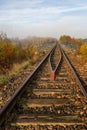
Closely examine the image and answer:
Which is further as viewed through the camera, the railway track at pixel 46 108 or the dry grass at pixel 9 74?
the dry grass at pixel 9 74

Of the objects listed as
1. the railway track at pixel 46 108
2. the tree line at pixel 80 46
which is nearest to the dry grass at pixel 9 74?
the railway track at pixel 46 108

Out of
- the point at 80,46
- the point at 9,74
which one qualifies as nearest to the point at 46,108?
the point at 9,74

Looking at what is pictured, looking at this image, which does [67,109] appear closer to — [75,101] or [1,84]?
[75,101]

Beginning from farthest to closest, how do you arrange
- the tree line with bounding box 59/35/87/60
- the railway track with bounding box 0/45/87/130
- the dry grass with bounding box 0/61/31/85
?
the tree line with bounding box 59/35/87/60
the dry grass with bounding box 0/61/31/85
the railway track with bounding box 0/45/87/130

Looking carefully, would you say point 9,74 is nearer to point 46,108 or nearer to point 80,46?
point 46,108

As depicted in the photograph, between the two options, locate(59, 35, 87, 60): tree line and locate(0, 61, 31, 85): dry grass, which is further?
locate(59, 35, 87, 60): tree line

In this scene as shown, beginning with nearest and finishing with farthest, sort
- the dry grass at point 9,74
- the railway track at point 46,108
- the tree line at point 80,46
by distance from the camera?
the railway track at point 46,108 → the dry grass at point 9,74 → the tree line at point 80,46

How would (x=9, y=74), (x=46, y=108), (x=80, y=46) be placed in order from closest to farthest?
(x=46, y=108) → (x=9, y=74) → (x=80, y=46)

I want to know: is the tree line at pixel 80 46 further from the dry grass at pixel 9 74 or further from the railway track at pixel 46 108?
the railway track at pixel 46 108

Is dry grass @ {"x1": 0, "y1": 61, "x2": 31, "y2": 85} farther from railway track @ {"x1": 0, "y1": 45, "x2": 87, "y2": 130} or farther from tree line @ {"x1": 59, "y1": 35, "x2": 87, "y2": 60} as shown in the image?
tree line @ {"x1": 59, "y1": 35, "x2": 87, "y2": 60}

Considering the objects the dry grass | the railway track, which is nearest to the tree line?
the dry grass

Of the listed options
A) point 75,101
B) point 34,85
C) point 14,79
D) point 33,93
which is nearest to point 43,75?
point 14,79

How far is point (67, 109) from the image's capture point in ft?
23.1

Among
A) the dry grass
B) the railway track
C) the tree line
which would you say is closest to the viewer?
the railway track
